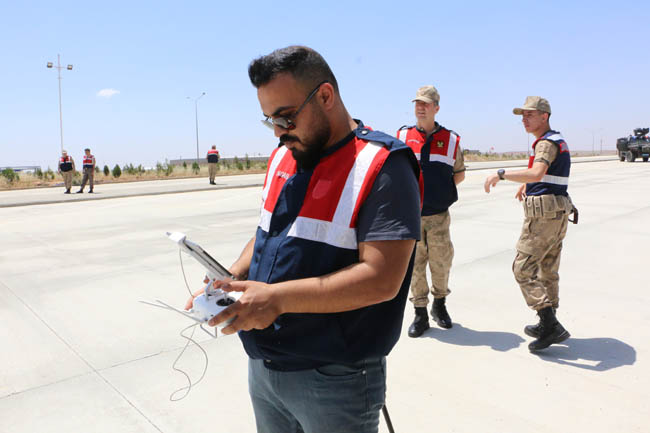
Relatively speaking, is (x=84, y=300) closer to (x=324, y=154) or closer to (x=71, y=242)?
(x=71, y=242)

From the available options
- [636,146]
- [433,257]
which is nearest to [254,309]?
[433,257]

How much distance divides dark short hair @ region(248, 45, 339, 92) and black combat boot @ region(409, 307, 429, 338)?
125 inches

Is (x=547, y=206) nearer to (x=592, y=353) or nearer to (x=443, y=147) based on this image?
(x=443, y=147)

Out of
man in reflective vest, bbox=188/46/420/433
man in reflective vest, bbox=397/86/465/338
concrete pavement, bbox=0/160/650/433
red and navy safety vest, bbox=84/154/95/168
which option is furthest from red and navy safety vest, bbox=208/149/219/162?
man in reflective vest, bbox=188/46/420/433

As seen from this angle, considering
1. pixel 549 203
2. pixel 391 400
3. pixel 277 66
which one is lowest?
pixel 391 400

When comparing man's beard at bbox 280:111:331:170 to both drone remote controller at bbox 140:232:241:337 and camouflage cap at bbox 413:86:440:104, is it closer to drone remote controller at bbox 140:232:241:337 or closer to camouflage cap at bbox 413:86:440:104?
drone remote controller at bbox 140:232:241:337

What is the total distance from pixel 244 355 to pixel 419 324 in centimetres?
146

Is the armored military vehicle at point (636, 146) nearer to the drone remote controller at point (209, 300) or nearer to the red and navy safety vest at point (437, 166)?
the red and navy safety vest at point (437, 166)

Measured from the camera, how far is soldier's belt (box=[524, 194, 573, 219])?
3.90 m

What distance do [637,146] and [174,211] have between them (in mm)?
34167

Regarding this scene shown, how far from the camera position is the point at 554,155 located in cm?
392

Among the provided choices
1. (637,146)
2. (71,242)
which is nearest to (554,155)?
(71,242)

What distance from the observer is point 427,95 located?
434 cm

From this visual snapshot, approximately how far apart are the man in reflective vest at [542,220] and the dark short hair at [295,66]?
280 centimetres
